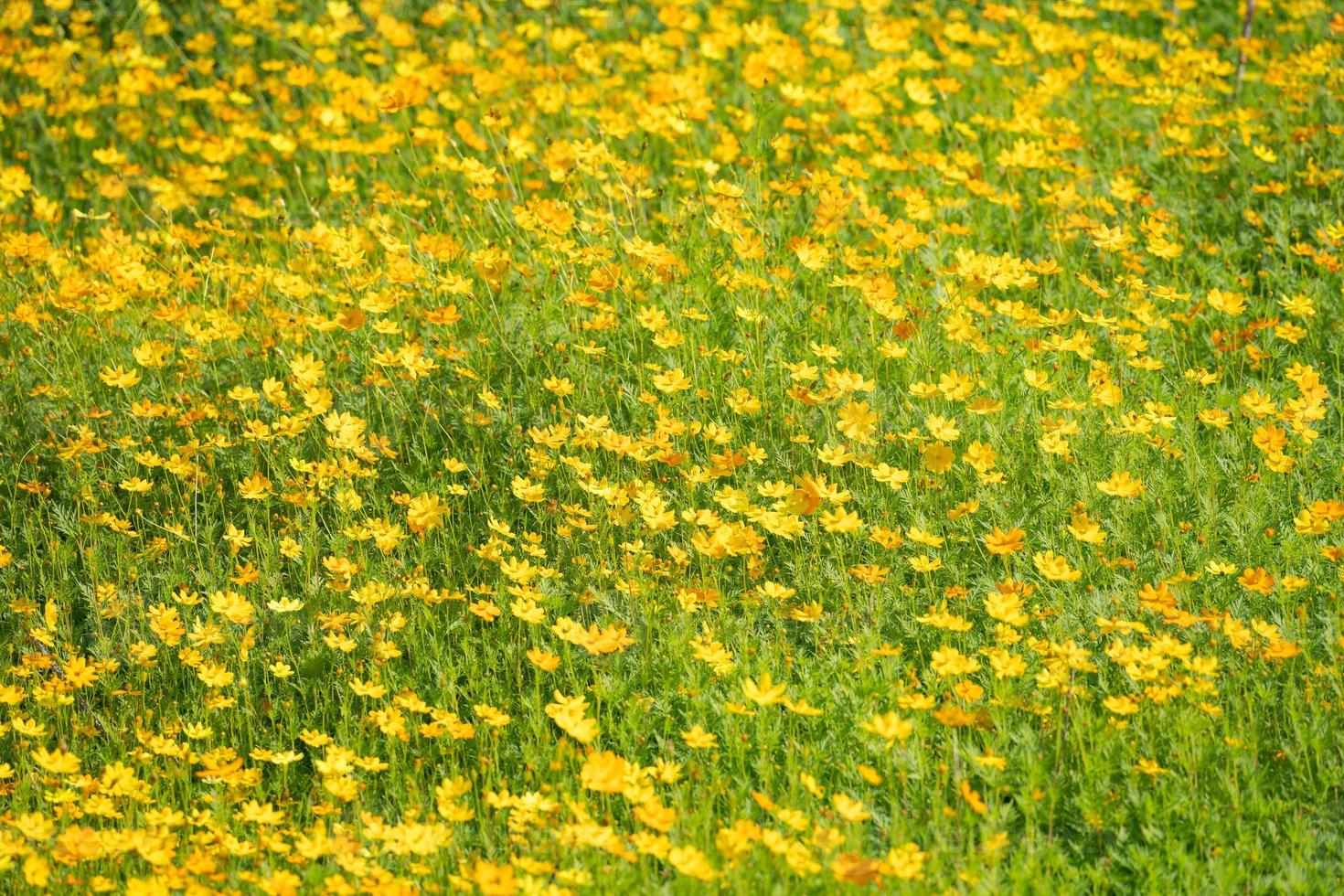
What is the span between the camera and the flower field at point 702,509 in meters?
2.96

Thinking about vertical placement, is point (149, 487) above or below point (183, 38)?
below

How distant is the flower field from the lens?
9.71 ft

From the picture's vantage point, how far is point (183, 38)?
7578 mm

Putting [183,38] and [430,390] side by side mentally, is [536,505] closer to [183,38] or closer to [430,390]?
[430,390]

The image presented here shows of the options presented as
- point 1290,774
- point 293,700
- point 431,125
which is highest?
point 431,125

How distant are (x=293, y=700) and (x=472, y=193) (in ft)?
6.07

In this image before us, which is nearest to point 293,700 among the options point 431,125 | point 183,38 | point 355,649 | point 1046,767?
point 355,649

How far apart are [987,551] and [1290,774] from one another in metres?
0.97

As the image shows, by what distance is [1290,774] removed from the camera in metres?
3.02

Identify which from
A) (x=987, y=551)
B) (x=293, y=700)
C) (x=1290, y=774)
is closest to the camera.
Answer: (x=1290, y=774)

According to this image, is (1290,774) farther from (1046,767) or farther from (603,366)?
(603,366)

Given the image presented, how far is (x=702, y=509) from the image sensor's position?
389cm

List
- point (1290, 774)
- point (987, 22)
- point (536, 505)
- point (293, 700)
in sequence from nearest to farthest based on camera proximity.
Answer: point (1290, 774) → point (293, 700) → point (536, 505) → point (987, 22)

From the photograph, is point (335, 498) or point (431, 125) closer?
point (335, 498)
